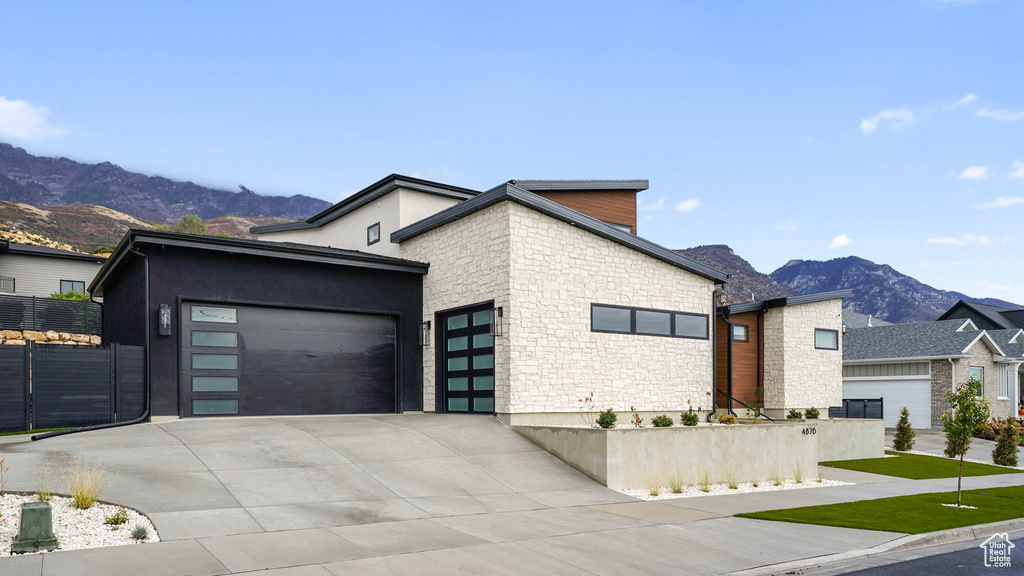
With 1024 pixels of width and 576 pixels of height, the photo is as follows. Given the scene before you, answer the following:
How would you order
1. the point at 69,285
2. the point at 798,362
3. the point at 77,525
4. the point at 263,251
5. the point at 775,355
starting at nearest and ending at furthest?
the point at 77,525 → the point at 263,251 → the point at 775,355 → the point at 798,362 → the point at 69,285

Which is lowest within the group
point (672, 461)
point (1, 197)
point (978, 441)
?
point (978, 441)

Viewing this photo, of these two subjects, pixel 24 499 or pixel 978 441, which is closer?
pixel 24 499

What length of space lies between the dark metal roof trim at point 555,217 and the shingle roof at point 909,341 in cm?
2278

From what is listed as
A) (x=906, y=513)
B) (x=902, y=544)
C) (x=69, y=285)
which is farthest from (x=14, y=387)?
(x=69, y=285)

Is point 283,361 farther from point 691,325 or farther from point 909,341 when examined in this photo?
point 909,341

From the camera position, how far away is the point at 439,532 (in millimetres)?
9820

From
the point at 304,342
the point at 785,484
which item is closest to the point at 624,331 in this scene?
the point at 785,484

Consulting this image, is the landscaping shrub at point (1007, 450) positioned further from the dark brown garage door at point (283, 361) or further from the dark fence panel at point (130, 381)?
the dark fence panel at point (130, 381)

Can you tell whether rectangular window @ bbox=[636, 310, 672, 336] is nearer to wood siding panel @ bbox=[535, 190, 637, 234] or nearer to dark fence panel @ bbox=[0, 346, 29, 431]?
wood siding panel @ bbox=[535, 190, 637, 234]

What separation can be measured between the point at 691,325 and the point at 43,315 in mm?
24768

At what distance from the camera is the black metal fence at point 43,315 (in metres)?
28.4

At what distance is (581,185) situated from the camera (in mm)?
22734

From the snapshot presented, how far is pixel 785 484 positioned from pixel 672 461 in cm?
354

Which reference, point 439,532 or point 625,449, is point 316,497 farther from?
point 625,449
